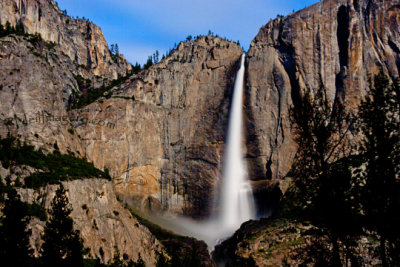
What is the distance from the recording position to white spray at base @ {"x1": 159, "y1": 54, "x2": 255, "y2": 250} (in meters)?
83.9

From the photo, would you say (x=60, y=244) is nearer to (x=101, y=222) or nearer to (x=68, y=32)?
(x=101, y=222)

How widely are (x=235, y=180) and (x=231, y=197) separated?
3.33 m

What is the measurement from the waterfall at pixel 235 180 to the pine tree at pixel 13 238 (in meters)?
51.2

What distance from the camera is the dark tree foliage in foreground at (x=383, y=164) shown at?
2294 cm

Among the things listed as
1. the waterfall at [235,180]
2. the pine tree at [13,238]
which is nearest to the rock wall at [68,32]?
the waterfall at [235,180]

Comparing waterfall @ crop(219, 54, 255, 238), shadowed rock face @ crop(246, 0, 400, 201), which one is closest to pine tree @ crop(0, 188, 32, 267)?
waterfall @ crop(219, 54, 255, 238)

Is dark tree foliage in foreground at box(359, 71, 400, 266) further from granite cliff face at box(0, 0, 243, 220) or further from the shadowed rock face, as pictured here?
the shadowed rock face

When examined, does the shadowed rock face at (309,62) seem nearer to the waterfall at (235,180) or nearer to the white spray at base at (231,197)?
the waterfall at (235,180)

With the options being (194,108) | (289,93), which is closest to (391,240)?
(289,93)

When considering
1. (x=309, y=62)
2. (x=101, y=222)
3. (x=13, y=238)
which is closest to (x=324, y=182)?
(x=13, y=238)

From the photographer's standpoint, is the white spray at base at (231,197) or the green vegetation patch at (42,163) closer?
the green vegetation patch at (42,163)

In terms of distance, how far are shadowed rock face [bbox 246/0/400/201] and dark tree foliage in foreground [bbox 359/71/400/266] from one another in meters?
56.4

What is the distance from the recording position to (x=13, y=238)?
35750 mm

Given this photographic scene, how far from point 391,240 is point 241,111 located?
66.9m
